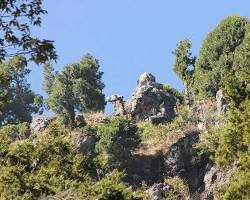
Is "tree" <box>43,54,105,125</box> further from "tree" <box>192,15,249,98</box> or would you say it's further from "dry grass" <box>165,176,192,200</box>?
"dry grass" <box>165,176,192,200</box>

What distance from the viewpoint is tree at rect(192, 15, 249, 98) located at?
67312mm

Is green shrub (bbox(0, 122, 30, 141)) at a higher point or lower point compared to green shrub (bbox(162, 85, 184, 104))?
lower

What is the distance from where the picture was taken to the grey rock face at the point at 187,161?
5659cm

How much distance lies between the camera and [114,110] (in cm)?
7206

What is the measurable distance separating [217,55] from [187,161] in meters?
16.7

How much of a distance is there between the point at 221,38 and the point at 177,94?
27.4 ft

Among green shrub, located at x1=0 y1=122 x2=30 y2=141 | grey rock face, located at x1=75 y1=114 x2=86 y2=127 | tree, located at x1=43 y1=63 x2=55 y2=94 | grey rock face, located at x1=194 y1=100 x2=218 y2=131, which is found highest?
tree, located at x1=43 y1=63 x2=55 y2=94

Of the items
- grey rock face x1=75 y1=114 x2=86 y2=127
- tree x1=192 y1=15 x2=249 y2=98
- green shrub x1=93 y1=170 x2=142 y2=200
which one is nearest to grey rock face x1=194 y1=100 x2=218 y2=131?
tree x1=192 y1=15 x2=249 y2=98

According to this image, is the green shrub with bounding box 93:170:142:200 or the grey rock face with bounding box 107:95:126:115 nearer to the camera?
the green shrub with bounding box 93:170:142:200

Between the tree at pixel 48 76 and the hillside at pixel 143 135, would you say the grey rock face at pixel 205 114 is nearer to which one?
the hillside at pixel 143 135

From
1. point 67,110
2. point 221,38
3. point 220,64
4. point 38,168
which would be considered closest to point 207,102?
point 220,64

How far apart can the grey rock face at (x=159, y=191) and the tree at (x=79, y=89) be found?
20558mm

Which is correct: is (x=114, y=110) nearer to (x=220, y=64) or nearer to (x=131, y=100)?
(x=131, y=100)

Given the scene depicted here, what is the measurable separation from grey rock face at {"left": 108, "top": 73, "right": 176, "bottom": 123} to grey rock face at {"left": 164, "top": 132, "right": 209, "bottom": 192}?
8.15 meters
